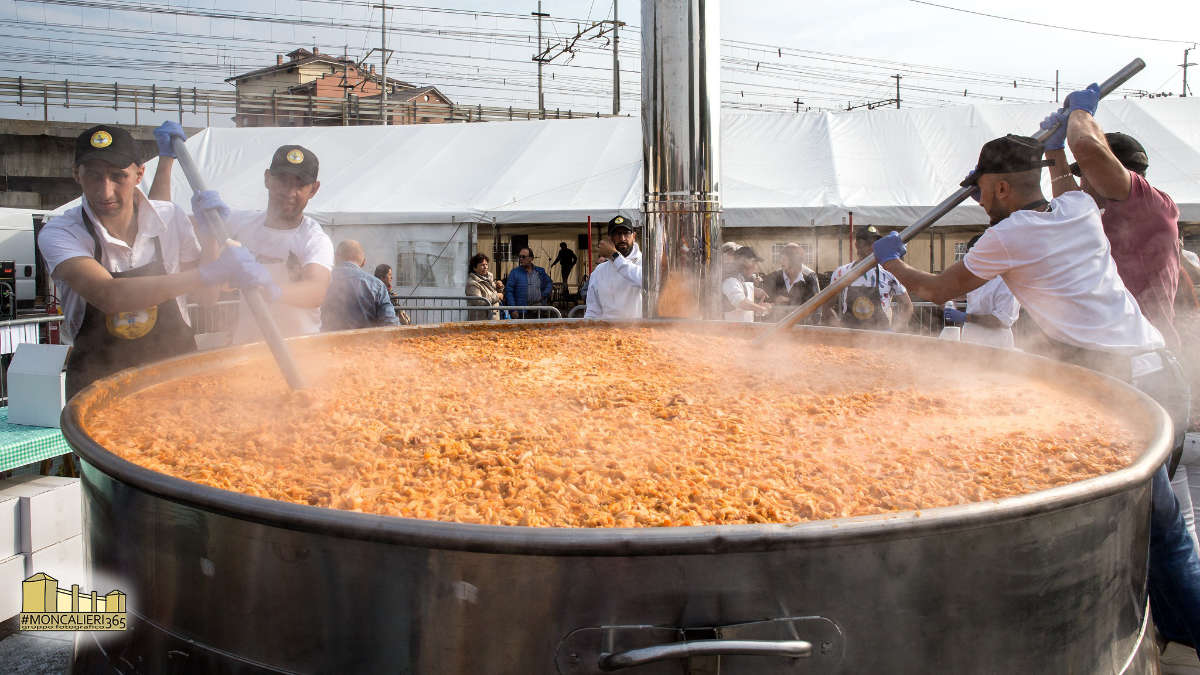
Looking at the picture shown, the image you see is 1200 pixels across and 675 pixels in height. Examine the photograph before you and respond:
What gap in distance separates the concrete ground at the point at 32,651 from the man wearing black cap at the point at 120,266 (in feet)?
3.52

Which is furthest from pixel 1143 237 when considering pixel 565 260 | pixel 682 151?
pixel 565 260

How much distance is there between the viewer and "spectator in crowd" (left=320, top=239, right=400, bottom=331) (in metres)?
5.29

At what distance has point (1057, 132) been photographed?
131 inches

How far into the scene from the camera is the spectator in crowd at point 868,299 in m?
6.18

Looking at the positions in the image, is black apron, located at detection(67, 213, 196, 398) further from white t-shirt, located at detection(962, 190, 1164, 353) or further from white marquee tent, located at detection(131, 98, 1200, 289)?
white marquee tent, located at detection(131, 98, 1200, 289)

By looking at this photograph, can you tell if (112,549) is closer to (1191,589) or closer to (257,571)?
(257,571)

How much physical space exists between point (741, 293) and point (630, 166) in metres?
5.46

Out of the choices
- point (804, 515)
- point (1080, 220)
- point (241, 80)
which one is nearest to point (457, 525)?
point (804, 515)

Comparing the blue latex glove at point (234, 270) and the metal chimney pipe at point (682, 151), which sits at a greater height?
the metal chimney pipe at point (682, 151)

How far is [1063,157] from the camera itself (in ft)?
11.7

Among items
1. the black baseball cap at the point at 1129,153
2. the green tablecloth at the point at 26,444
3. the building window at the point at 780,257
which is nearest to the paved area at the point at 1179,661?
the black baseball cap at the point at 1129,153

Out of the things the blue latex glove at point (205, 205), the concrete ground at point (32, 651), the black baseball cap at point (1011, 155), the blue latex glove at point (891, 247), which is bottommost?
the concrete ground at point (32, 651)

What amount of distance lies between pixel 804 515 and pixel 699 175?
298cm

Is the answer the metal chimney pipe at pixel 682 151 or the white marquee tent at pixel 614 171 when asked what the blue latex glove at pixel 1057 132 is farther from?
the white marquee tent at pixel 614 171
